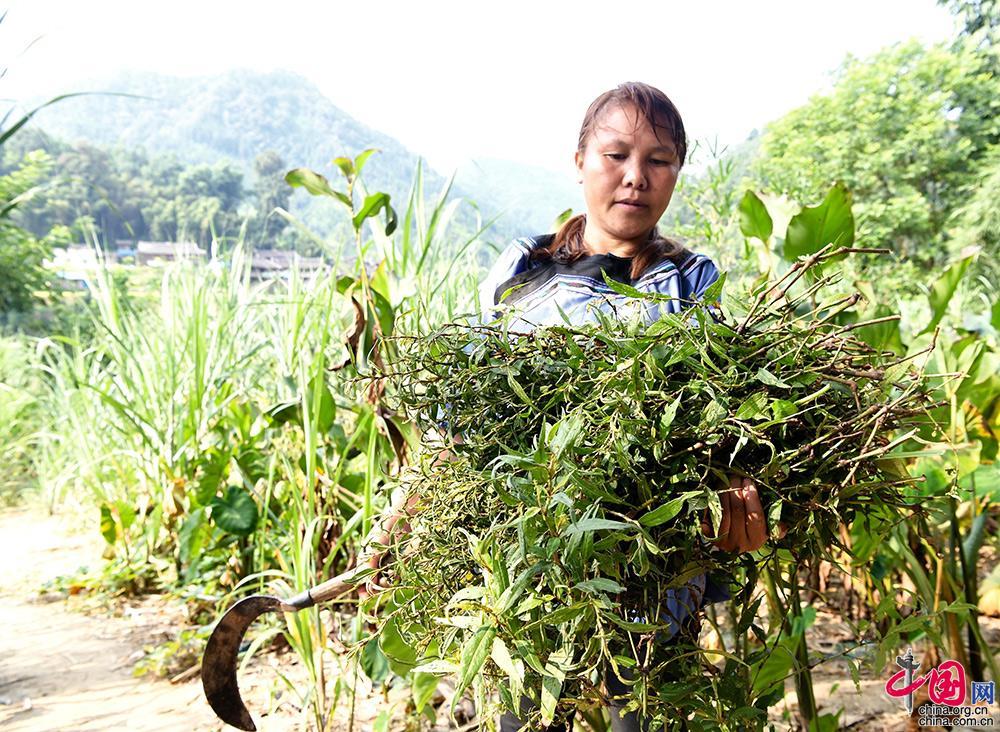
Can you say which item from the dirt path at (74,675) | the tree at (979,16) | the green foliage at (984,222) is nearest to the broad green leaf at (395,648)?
the dirt path at (74,675)

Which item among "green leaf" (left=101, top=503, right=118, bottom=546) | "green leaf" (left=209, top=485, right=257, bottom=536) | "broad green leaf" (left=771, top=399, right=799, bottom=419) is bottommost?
"green leaf" (left=101, top=503, right=118, bottom=546)

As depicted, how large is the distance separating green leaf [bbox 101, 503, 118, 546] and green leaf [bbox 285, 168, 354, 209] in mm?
2045

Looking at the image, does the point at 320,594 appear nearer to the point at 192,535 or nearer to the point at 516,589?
the point at 516,589

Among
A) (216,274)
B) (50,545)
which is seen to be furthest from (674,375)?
(50,545)

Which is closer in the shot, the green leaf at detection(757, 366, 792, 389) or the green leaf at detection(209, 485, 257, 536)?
the green leaf at detection(757, 366, 792, 389)

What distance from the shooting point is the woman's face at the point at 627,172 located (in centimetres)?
116

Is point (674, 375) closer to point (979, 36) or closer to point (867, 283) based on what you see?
point (867, 283)

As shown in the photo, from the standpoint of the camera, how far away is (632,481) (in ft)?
2.17

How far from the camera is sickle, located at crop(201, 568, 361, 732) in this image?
0.92m

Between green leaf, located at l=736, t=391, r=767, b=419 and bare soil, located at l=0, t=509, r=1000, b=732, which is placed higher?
green leaf, located at l=736, t=391, r=767, b=419

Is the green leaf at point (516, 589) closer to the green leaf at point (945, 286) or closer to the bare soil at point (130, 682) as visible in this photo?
the bare soil at point (130, 682)

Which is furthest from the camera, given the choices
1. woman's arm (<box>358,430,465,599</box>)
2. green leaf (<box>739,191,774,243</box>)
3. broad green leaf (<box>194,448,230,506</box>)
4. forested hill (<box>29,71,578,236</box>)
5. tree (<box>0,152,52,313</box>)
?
forested hill (<box>29,71,578,236</box>)

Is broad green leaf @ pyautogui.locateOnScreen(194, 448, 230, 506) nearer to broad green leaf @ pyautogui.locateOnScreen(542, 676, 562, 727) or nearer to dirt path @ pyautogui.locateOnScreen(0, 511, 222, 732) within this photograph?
dirt path @ pyautogui.locateOnScreen(0, 511, 222, 732)

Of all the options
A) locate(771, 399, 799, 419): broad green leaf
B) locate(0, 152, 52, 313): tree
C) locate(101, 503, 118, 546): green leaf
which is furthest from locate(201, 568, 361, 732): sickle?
locate(0, 152, 52, 313): tree
